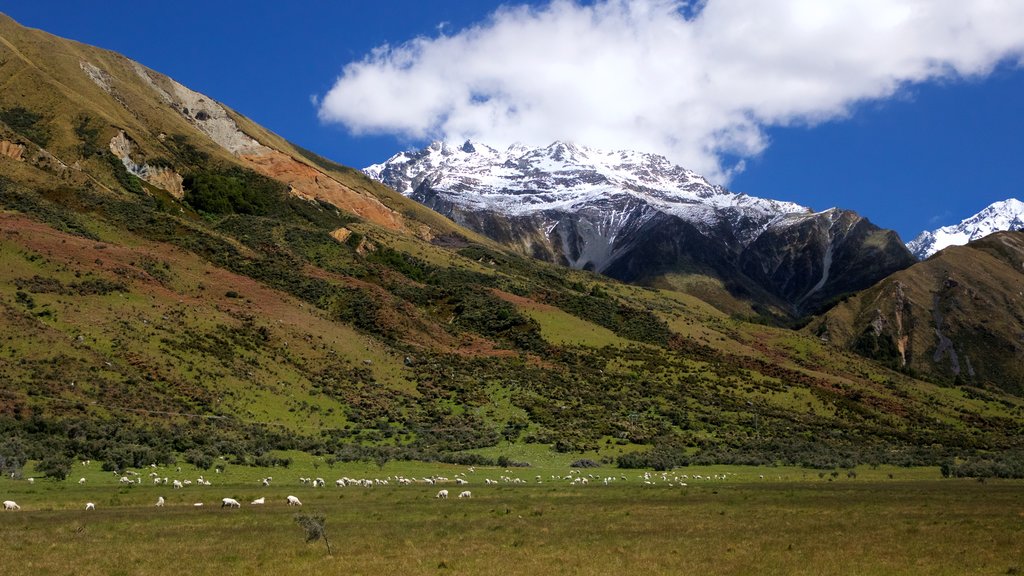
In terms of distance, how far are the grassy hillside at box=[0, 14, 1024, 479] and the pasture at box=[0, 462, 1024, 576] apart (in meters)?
11.1

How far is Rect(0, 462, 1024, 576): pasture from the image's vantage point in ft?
73.0

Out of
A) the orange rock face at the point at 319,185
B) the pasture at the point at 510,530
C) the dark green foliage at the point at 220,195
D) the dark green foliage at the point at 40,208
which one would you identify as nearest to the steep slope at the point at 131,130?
the orange rock face at the point at 319,185

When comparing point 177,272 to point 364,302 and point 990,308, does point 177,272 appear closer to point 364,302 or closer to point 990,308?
point 364,302

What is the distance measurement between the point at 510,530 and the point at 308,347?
48738mm

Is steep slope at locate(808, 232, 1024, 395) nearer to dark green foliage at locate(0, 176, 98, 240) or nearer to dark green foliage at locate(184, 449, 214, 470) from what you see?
dark green foliage at locate(0, 176, 98, 240)

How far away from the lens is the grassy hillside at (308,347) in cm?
5306

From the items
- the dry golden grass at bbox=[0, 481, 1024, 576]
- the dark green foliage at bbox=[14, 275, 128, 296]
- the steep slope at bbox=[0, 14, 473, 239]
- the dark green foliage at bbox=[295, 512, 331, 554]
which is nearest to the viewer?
the dry golden grass at bbox=[0, 481, 1024, 576]

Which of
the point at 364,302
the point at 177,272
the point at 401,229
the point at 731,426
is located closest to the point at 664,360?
the point at 731,426

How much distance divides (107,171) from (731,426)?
8756 cm

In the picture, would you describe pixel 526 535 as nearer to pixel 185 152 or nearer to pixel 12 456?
pixel 12 456

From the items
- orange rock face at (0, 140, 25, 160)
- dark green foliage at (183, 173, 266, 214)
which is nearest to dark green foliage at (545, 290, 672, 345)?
dark green foliage at (183, 173, 266, 214)

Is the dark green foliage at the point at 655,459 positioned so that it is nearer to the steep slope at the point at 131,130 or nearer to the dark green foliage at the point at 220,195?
the steep slope at the point at 131,130

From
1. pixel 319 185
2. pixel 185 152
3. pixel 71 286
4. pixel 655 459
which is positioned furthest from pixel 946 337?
pixel 71 286

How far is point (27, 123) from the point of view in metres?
112
